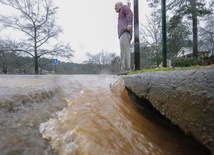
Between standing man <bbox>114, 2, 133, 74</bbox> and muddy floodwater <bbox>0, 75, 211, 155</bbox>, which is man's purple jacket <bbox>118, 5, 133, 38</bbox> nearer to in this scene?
standing man <bbox>114, 2, 133, 74</bbox>

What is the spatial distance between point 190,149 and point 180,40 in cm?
2329

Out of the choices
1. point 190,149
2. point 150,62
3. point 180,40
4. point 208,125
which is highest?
point 180,40

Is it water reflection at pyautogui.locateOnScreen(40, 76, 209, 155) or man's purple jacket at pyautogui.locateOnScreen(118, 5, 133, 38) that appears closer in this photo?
water reflection at pyautogui.locateOnScreen(40, 76, 209, 155)

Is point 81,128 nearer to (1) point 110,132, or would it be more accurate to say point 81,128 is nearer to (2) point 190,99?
(1) point 110,132

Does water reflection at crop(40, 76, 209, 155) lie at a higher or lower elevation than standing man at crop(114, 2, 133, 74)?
lower

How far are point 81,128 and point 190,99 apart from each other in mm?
784

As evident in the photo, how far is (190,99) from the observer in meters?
1.07

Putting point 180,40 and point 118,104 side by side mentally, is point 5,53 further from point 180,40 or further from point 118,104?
point 180,40

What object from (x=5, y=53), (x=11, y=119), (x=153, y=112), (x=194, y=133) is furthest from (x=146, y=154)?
(x=5, y=53)

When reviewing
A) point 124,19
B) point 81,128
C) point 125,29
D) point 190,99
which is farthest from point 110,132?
point 124,19

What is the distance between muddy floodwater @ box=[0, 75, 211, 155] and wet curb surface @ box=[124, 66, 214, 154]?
1.02 feet

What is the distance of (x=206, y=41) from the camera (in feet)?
94.1

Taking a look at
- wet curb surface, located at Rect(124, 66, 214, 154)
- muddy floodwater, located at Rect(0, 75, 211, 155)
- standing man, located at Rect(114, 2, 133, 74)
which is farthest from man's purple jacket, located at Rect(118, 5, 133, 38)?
wet curb surface, located at Rect(124, 66, 214, 154)

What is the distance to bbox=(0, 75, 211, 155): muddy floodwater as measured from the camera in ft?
3.85
